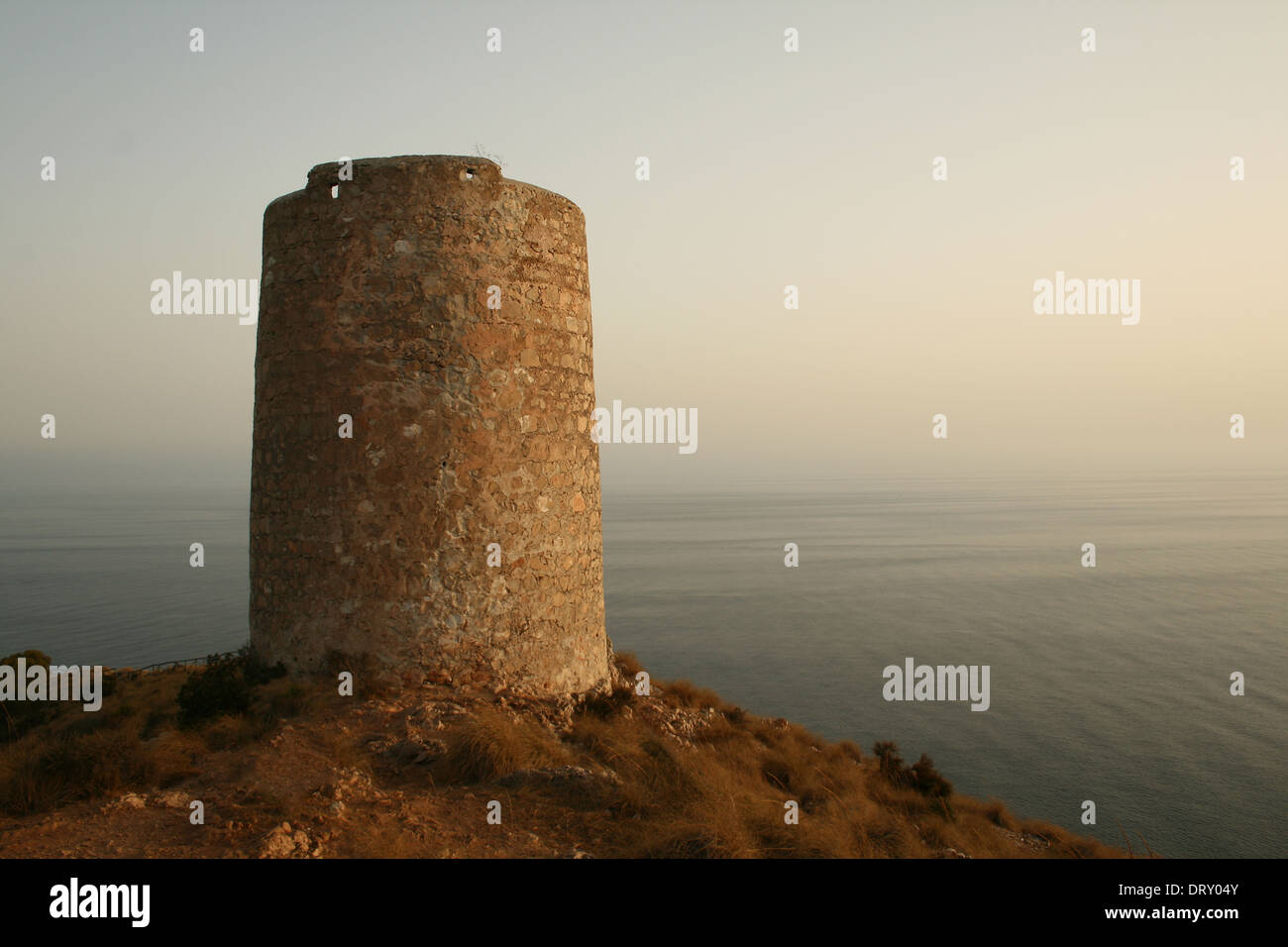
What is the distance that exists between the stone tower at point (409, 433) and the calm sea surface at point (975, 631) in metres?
10.7

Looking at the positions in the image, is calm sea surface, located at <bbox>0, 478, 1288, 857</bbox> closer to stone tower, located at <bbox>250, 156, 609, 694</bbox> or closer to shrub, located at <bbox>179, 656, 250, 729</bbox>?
stone tower, located at <bbox>250, 156, 609, 694</bbox>

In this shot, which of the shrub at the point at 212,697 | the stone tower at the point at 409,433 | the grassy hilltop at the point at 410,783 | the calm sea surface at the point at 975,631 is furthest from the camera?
the calm sea surface at the point at 975,631

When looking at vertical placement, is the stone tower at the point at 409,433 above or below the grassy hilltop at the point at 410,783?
above

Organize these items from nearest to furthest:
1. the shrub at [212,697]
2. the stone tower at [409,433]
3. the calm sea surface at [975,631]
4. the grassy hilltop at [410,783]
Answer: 1. the grassy hilltop at [410,783]
2. the shrub at [212,697]
3. the stone tower at [409,433]
4. the calm sea surface at [975,631]

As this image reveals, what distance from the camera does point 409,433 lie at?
23.1 feet

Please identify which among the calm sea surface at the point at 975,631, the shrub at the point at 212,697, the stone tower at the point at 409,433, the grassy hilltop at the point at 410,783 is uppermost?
the stone tower at the point at 409,433

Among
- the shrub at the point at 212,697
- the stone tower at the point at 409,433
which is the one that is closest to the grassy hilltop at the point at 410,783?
the shrub at the point at 212,697

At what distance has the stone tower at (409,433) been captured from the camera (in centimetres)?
702

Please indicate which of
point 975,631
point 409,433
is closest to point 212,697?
point 409,433

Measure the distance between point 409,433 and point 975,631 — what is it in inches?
973

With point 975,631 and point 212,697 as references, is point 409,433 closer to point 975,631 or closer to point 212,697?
point 212,697

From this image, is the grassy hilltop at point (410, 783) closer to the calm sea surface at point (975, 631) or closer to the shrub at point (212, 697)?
the shrub at point (212, 697)

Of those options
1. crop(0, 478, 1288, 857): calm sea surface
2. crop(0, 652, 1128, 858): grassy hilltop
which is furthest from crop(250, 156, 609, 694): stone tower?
crop(0, 478, 1288, 857): calm sea surface

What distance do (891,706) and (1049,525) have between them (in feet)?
166
